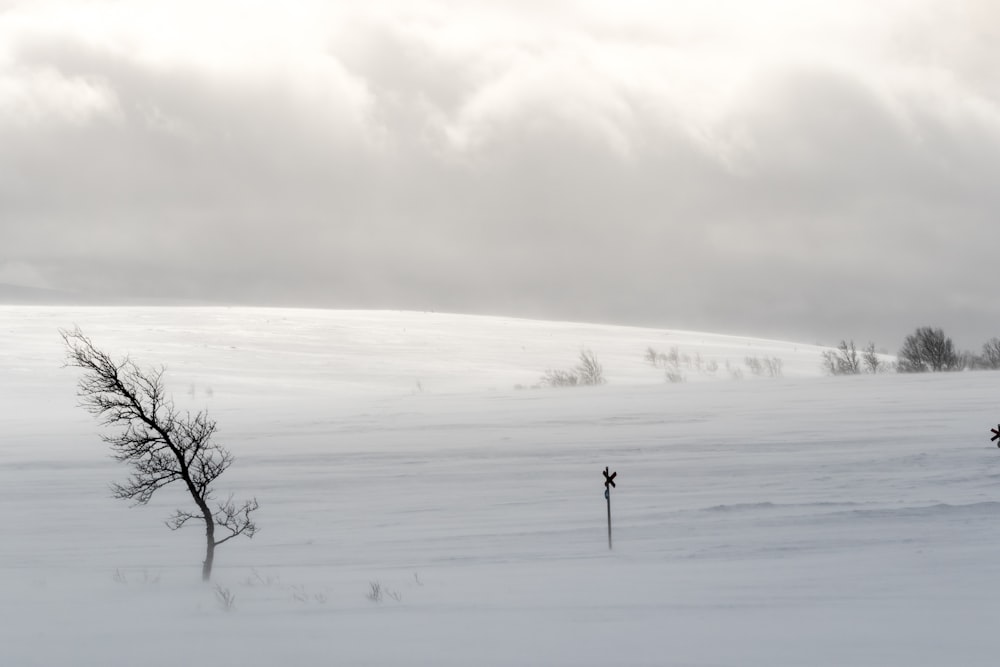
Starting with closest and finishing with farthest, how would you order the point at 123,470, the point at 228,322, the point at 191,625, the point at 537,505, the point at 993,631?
the point at 993,631 < the point at 191,625 < the point at 537,505 < the point at 123,470 < the point at 228,322

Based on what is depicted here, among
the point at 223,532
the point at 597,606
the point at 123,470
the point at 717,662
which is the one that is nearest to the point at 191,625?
the point at 597,606

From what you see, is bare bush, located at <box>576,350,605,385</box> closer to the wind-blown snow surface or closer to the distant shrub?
the distant shrub

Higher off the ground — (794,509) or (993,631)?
(794,509)

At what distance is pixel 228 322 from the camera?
240ft

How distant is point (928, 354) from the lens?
5541 cm

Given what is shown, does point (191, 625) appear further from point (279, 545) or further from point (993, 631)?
point (993, 631)

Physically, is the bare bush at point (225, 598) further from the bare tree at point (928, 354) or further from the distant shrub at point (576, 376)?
the bare tree at point (928, 354)

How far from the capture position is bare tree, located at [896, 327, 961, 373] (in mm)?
54938

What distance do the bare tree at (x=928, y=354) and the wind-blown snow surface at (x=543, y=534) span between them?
14.4 metres


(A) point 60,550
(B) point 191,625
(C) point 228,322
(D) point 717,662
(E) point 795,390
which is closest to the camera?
(D) point 717,662

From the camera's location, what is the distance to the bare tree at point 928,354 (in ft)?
180

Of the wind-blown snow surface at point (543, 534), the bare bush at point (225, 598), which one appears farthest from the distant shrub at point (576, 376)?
the bare bush at point (225, 598)

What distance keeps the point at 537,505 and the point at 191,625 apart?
9.63m

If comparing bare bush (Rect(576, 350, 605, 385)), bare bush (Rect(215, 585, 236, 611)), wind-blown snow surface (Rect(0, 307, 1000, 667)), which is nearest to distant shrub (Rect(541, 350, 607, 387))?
bare bush (Rect(576, 350, 605, 385))
